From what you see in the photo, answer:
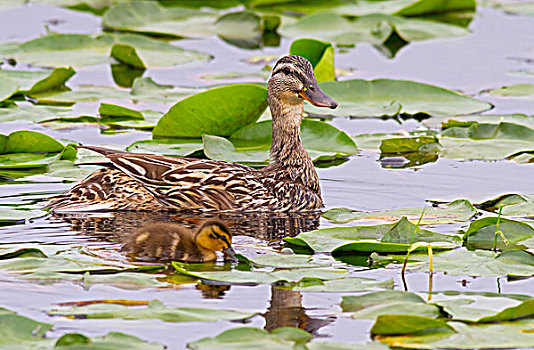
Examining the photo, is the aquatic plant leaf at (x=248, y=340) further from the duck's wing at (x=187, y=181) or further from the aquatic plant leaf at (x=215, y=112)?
the aquatic plant leaf at (x=215, y=112)

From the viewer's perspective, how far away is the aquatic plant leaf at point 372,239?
780 centimetres

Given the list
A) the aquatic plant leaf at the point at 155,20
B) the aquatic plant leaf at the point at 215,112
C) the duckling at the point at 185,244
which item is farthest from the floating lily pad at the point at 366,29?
the duckling at the point at 185,244

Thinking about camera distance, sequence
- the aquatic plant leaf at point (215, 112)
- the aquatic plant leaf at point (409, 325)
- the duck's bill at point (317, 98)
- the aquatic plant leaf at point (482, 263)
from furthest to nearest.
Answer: the aquatic plant leaf at point (215, 112)
the duck's bill at point (317, 98)
the aquatic plant leaf at point (482, 263)
the aquatic plant leaf at point (409, 325)

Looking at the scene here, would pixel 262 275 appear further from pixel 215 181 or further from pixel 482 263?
pixel 215 181

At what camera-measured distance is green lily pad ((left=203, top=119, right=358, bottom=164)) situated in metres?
10.7

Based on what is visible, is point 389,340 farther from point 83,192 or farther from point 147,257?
point 83,192

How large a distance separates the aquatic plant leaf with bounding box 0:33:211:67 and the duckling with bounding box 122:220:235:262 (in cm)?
722

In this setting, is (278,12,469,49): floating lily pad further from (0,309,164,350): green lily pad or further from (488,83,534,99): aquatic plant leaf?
(0,309,164,350): green lily pad

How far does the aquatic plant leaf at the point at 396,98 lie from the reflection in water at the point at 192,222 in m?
3.30

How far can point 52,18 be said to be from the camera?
19.1 meters

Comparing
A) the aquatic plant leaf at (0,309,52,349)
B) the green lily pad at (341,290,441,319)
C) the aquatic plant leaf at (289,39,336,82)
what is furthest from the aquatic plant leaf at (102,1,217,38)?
the aquatic plant leaf at (0,309,52,349)

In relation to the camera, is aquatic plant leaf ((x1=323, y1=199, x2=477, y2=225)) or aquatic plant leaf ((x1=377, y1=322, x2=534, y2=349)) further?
aquatic plant leaf ((x1=323, y1=199, x2=477, y2=225))

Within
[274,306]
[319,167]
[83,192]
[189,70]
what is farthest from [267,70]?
[274,306]

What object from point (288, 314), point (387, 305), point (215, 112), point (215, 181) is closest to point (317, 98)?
point (215, 181)
